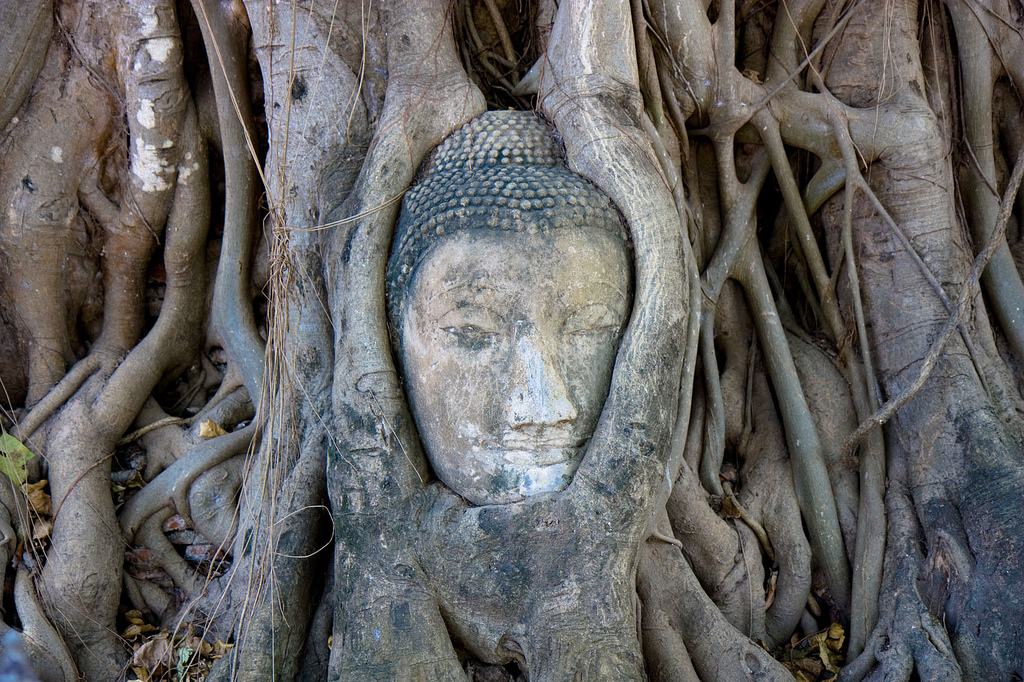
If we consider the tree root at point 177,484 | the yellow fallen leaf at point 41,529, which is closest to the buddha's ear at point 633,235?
the tree root at point 177,484

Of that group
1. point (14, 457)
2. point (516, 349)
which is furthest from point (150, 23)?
point (516, 349)

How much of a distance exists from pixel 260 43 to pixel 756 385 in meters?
2.16

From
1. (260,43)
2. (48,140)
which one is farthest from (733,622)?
(48,140)

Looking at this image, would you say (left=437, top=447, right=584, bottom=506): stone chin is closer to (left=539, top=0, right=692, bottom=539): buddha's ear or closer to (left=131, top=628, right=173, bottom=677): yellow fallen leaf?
(left=539, top=0, right=692, bottom=539): buddha's ear

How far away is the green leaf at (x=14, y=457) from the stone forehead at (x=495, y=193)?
1708mm

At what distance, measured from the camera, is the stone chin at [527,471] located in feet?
7.47

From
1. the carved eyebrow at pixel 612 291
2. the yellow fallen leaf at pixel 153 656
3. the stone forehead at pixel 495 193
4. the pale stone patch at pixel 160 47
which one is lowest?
the yellow fallen leaf at pixel 153 656

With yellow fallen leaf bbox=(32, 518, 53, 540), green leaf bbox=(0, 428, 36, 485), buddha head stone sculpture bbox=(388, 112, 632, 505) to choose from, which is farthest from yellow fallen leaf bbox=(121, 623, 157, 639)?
buddha head stone sculpture bbox=(388, 112, 632, 505)

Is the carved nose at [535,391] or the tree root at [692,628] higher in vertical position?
the carved nose at [535,391]

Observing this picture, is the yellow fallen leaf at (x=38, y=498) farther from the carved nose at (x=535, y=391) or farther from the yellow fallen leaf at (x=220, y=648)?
the carved nose at (x=535, y=391)

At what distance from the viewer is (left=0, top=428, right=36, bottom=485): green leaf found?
3023 mm

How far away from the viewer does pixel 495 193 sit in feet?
7.61

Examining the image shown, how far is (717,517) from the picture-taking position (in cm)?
270

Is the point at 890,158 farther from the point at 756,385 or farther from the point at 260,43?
the point at 260,43
